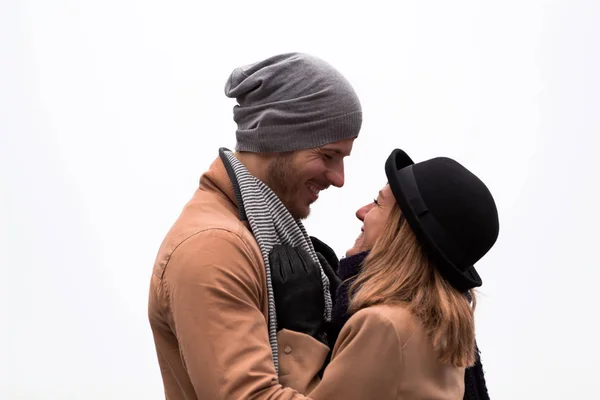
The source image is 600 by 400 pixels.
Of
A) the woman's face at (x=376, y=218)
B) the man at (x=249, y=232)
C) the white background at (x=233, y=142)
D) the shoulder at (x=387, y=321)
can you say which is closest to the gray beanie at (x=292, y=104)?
the man at (x=249, y=232)

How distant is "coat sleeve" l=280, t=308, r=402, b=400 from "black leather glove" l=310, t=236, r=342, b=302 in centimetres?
24

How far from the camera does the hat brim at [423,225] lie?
183cm

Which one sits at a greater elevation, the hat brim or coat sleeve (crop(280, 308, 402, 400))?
the hat brim

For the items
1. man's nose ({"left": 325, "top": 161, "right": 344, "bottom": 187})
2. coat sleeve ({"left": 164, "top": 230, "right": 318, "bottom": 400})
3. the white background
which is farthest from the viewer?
the white background

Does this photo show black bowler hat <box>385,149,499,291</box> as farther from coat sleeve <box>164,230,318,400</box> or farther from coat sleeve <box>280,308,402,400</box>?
coat sleeve <box>164,230,318,400</box>

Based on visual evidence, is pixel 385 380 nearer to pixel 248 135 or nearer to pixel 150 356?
pixel 248 135

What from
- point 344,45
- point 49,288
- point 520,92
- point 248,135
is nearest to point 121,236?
point 49,288

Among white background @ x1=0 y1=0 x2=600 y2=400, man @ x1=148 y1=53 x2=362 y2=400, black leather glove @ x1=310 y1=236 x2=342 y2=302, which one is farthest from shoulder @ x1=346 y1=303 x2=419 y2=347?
white background @ x1=0 y1=0 x2=600 y2=400

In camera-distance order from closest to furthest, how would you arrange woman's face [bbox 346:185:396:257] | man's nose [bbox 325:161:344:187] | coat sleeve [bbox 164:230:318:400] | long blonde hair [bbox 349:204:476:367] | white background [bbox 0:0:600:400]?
coat sleeve [bbox 164:230:318:400], long blonde hair [bbox 349:204:476:367], woman's face [bbox 346:185:396:257], man's nose [bbox 325:161:344:187], white background [bbox 0:0:600:400]

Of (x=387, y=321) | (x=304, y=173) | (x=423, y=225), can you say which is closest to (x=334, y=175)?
(x=304, y=173)

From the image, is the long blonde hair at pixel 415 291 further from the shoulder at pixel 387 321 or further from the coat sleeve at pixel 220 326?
the coat sleeve at pixel 220 326

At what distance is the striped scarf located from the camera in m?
1.86

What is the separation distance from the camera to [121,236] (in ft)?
12.9

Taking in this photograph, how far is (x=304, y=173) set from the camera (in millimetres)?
2021
